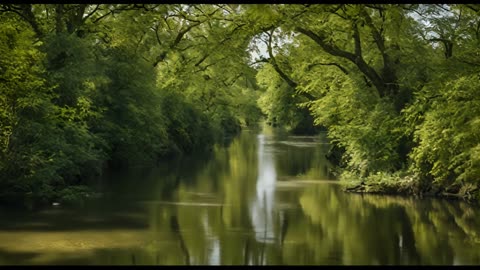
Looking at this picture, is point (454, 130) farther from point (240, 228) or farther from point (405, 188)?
point (240, 228)

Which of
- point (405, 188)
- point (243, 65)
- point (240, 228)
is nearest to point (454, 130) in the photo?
point (405, 188)

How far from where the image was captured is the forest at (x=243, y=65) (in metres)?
20.1

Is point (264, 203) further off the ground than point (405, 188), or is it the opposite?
point (405, 188)

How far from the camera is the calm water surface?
45.9 ft

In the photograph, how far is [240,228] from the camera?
688 inches

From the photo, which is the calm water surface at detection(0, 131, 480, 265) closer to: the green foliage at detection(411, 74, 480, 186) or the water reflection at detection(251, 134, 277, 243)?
the water reflection at detection(251, 134, 277, 243)

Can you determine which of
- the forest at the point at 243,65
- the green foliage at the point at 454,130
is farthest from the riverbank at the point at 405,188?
the green foliage at the point at 454,130

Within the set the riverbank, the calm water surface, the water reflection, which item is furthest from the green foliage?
the water reflection

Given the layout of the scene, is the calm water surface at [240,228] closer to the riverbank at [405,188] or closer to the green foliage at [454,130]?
the riverbank at [405,188]

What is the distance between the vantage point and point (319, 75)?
34.1 meters

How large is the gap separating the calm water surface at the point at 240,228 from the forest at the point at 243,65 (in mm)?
1625

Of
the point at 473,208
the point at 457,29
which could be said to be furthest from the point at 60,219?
the point at 457,29

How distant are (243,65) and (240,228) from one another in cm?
2578

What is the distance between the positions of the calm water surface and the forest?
64.0 inches
